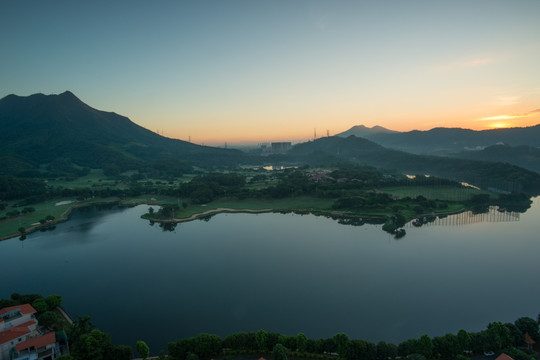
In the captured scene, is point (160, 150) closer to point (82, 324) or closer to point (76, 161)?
point (76, 161)

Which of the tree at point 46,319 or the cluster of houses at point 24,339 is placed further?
the tree at point 46,319

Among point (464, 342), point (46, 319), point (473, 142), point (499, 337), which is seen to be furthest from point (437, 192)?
point (473, 142)

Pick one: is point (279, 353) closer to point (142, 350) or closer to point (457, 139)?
point (142, 350)

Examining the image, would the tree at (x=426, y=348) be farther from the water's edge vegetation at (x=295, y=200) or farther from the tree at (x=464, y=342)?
the water's edge vegetation at (x=295, y=200)

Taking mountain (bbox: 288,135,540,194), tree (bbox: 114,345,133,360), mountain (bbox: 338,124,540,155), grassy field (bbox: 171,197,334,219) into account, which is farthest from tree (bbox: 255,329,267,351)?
mountain (bbox: 338,124,540,155)

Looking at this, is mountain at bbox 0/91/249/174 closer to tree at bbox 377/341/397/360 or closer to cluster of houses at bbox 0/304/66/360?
cluster of houses at bbox 0/304/66/360

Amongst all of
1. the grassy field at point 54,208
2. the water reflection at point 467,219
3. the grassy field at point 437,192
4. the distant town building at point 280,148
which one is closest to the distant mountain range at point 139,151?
the distant town building at point 280,148
